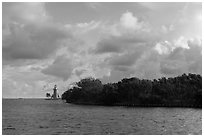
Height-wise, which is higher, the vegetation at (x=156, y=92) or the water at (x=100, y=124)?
the vegetation at (x=156, y=92)

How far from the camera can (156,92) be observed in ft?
414

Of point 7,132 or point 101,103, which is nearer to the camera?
point 7,132

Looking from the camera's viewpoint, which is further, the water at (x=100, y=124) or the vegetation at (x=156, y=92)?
the vegetation at (x=156, y=92)

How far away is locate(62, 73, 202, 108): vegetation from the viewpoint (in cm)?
11800

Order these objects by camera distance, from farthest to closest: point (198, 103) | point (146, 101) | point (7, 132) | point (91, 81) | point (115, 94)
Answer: point (91, 81)
point (115, 94)
point (146, 101)
point (198, 103)
point (7, 132)

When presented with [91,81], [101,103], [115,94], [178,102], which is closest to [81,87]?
[91,81]

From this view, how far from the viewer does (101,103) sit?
145875mm

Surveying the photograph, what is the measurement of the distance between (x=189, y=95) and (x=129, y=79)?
23853mm

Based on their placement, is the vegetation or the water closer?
the water

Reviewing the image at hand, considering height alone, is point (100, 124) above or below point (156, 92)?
below

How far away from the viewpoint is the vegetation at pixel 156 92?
11800 cm

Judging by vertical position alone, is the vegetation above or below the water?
above

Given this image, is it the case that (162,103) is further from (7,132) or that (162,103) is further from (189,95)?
(7,132)

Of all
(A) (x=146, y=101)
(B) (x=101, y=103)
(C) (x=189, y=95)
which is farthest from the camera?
(B) (x=101, y=103)
